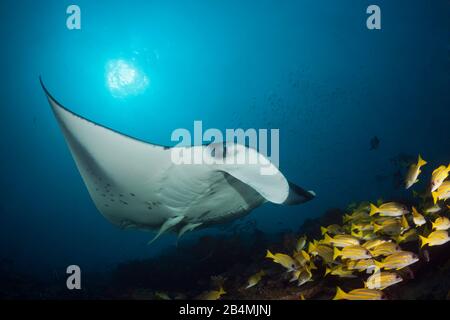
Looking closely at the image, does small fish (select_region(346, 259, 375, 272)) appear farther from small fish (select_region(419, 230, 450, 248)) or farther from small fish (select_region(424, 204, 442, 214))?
small fish (select_region(424, 204, 442, 214))

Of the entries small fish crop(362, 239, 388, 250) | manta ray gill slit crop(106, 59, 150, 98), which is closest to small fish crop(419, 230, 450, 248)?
small fish crop(362, 239, 388, 250)

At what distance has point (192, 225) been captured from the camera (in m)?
4.43

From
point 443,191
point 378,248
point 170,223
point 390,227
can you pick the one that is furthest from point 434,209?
point 170,223

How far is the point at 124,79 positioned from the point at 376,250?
72.6 feet

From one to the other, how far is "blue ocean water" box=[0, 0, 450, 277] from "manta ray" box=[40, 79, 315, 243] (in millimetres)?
15294

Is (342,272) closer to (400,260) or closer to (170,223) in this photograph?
(400,260)

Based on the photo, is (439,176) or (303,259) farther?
(303,259)

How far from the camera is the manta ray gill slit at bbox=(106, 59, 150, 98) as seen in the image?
67.1ft

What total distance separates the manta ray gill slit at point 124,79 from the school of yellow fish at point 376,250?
20.1 metres

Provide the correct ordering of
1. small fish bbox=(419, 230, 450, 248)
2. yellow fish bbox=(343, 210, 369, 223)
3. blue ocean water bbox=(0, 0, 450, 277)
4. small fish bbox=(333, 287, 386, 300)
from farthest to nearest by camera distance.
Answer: blue ocean water bbox=(0, 0, 450, 277) → yellow fish bbox=(343, 210, 369, 223) → small fish bbox=(419, 230, 450, 248) → small fish bbox=(333, 287, 386, 300)

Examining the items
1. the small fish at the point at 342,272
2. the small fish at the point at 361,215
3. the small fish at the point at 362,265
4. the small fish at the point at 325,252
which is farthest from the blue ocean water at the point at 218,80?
the small fish at the point at 362,265

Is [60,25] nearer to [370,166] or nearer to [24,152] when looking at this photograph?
[24,152]

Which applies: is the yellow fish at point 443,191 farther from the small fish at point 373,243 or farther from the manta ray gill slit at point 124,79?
the manta ray gill slit at point 124,79

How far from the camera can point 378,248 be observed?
3174 millimetres
